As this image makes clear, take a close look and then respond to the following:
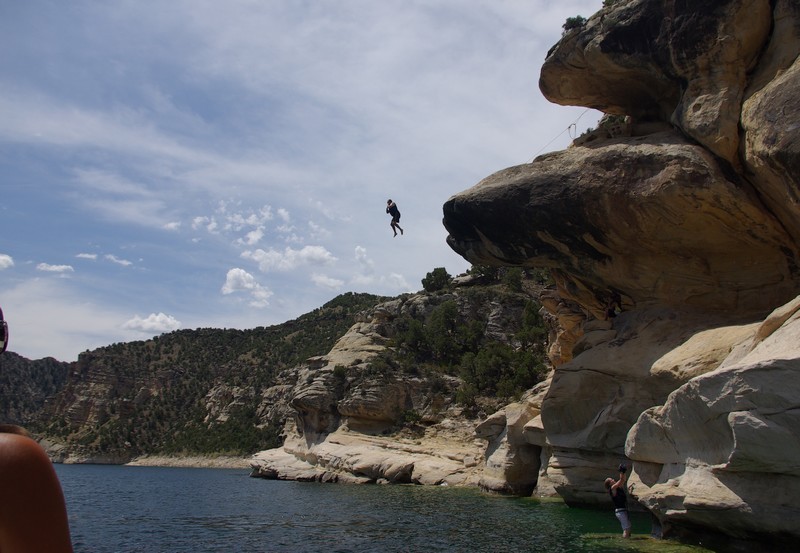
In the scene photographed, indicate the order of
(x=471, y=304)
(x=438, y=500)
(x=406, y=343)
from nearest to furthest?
(x=438, y=500) → (x=406, y=343) → (x=471, y=304)

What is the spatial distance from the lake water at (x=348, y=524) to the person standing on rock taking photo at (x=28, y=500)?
1575 centimetres

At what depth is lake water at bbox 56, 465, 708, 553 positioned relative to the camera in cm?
1781

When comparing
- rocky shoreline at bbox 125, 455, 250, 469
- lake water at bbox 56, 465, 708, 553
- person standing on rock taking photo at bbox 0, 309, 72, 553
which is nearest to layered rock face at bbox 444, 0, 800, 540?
lake water at bbox 56, 465, 708, 553

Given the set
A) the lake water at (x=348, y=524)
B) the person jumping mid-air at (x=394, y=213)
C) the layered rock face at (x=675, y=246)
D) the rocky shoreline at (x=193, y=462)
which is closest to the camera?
the layered rock face at (x=675, y=246)

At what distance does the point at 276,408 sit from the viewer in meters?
76.4

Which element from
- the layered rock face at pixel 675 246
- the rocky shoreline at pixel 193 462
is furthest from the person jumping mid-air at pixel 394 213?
the rocky shoreline at pixel 193 462

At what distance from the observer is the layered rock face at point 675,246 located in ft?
42.0

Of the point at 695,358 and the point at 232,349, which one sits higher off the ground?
the point at 232,349

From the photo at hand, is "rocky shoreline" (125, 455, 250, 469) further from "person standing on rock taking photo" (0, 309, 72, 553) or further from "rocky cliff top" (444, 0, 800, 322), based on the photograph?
"person standing on rock taking photo" (0, 309, 72, 553)

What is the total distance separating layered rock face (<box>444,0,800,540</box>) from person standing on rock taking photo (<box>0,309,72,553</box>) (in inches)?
474

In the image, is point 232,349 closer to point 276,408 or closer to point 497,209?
point 276,408

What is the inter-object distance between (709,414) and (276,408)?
67.9 m

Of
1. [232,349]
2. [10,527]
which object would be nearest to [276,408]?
[232,349]

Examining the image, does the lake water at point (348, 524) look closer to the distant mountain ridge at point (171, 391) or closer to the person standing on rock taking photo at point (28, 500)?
the person standing on rock taking photo at point (28, 500)
